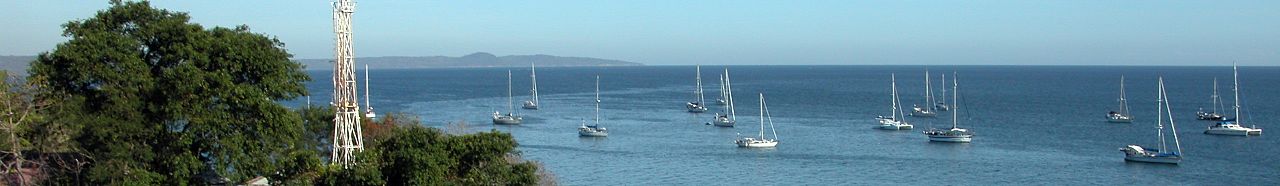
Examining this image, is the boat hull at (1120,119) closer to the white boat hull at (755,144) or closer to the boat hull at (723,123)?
the boat hull at (723,123)

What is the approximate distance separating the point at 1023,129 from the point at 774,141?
63.7 feet

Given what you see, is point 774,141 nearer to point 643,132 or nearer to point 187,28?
point 643,132

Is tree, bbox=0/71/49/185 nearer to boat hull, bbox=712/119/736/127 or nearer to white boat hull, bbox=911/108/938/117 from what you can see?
boat hull, bbox=712/119/736/127

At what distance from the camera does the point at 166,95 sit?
80.7 ft

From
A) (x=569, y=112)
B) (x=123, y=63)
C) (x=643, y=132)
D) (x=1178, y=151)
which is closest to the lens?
(x=123, y=63)

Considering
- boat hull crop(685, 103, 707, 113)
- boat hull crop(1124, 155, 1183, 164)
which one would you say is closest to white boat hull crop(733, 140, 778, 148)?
boat hull crop(1124, 155, 1183, 164)

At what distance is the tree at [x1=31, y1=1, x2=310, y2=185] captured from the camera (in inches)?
949

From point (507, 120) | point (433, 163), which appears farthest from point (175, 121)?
point (507, 120)

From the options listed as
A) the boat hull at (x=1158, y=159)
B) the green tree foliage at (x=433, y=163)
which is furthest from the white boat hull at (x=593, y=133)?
the green tree foliage at (x=433, y=163)

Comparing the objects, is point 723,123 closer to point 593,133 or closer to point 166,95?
point 593,133

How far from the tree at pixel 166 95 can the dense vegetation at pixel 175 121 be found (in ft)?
0.08

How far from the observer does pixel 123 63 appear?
24203mm

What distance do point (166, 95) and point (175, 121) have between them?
0.70m

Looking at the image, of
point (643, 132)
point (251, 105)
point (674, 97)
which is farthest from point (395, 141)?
point (674, 97)
